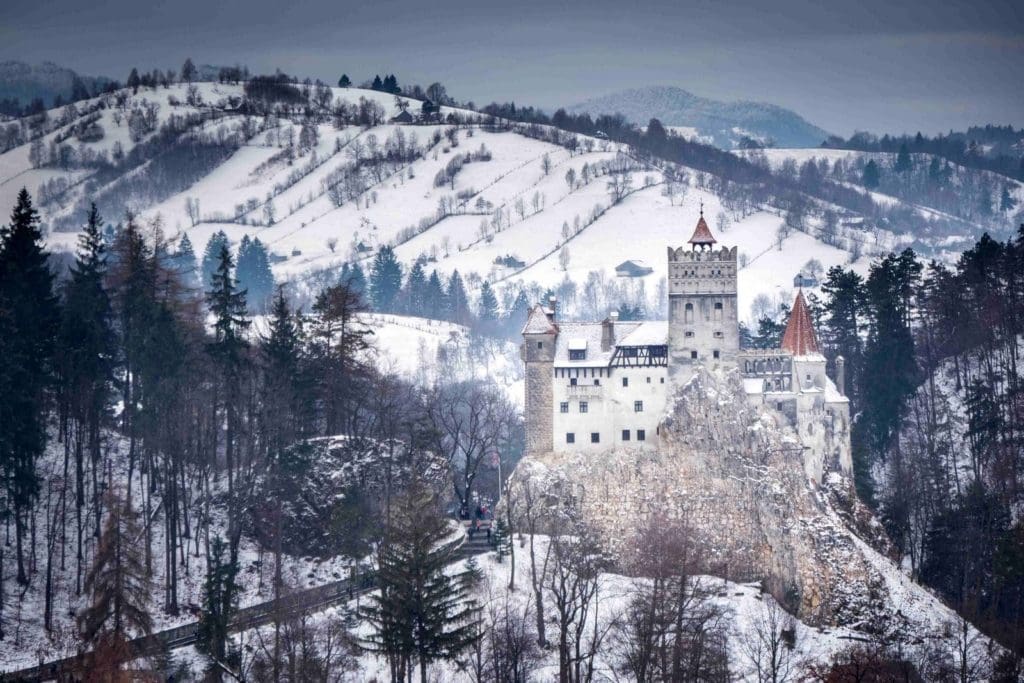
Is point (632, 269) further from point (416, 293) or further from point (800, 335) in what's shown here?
point (800, 335)

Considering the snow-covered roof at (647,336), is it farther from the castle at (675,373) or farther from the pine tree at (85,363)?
the pine tree at (85,363)

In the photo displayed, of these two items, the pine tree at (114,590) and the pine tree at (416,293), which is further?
the pine tree at (416,293)

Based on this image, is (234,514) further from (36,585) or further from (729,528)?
(729,528)

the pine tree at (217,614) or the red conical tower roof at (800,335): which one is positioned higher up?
the red conical tower roof at (800,335)

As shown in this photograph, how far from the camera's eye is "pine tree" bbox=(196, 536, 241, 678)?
63.6 m

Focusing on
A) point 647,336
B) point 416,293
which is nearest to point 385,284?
point 416,293

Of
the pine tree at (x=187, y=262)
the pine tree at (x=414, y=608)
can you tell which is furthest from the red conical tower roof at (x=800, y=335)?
the pine tree at (x=187, y=262)

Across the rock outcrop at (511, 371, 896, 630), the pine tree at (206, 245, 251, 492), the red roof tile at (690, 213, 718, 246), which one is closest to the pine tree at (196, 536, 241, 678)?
the pine tree at (206, 245, 251, 492)

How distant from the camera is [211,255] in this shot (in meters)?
177

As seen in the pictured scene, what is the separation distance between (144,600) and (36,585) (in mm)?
7329

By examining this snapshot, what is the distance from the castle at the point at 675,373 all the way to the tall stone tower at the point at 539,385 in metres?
0.06

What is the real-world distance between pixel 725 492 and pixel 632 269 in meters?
88.8

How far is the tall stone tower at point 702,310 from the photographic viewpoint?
83562 mm

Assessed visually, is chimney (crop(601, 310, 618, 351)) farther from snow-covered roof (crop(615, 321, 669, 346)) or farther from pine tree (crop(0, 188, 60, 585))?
pine tree (crop(0, 188, 60, 585))
